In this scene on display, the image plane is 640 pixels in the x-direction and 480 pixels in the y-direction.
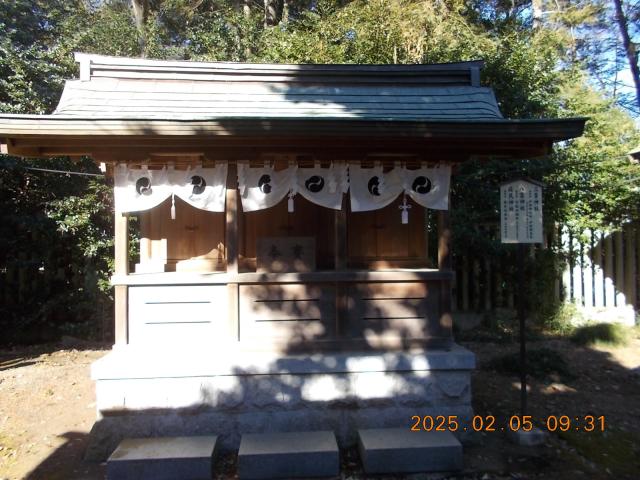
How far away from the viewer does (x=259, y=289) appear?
5.91 m

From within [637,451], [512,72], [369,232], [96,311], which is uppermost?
[512,72]

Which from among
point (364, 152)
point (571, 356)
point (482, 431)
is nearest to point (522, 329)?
point (482, 431)

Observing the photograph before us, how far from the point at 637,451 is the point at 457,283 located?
5.98m

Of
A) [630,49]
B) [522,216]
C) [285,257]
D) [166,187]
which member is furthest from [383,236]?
[630,49]

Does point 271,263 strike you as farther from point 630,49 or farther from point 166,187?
point 630,49

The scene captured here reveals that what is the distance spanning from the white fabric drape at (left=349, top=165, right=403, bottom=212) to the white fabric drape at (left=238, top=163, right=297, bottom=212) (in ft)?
2.68

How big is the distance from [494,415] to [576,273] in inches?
253

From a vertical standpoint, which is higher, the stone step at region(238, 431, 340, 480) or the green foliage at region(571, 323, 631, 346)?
the green foliage at region(571, 323, 631, 346)

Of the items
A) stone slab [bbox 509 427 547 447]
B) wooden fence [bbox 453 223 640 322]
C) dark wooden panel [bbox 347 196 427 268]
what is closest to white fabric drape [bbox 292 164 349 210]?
dark wooden panel [bbox 347 196 427 268]

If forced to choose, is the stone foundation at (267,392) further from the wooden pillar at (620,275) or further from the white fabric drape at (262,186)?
the wooden pillar at (620,275)

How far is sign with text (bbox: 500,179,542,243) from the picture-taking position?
18.7 feet

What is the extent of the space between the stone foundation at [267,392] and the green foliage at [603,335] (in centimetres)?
562

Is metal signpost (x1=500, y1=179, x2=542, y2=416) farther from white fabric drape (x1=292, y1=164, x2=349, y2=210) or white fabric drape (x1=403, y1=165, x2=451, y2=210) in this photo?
white fabric drape (x1=292, y1=164, x2=349, y2=210)

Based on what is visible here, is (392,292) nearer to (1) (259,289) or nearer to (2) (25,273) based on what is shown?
(1) (259,289)
